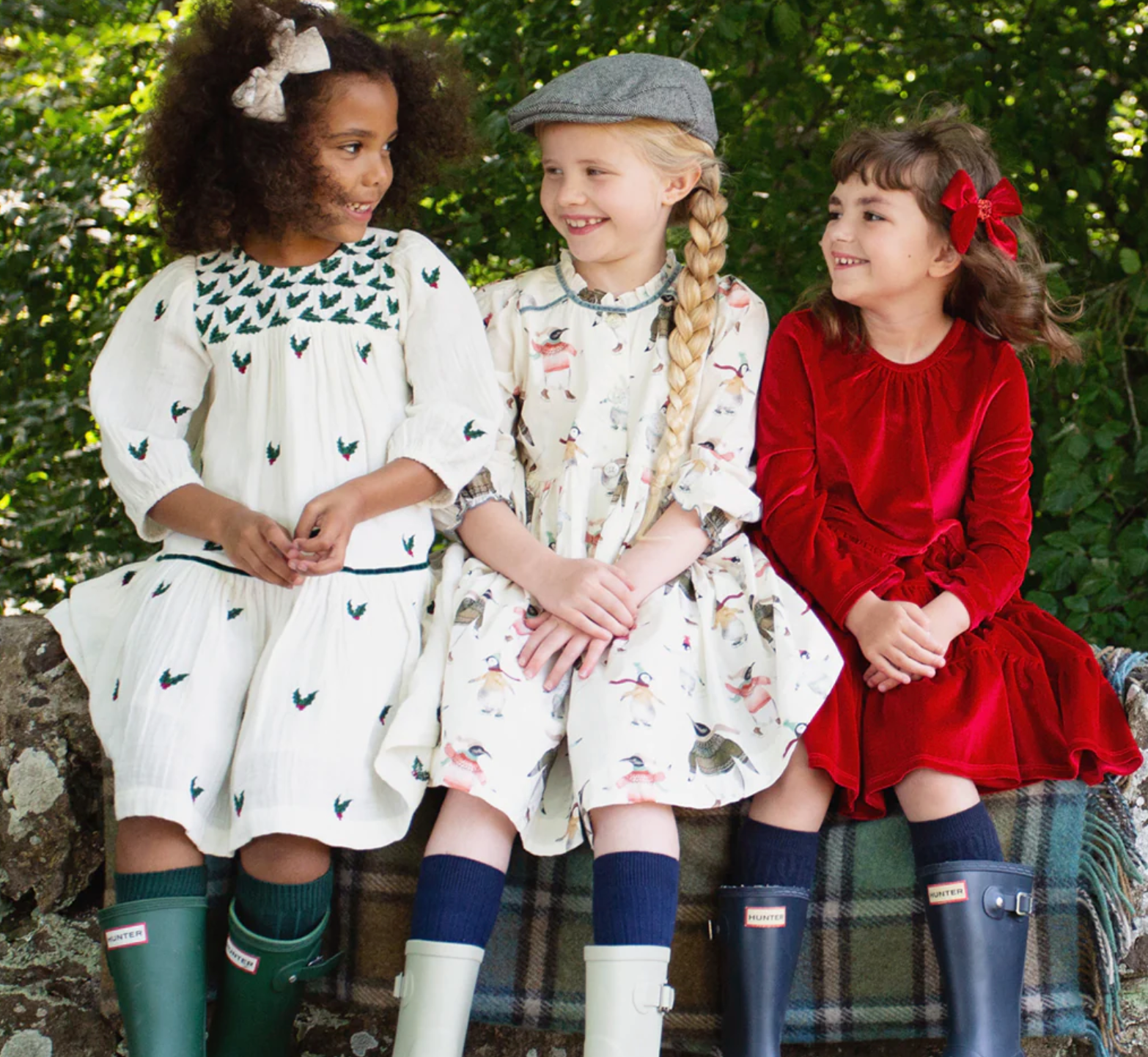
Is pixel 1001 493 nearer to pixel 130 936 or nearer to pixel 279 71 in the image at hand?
pixel 279 71

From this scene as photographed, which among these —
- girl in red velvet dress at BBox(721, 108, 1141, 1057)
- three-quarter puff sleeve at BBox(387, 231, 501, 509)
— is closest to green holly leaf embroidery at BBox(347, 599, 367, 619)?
three-quarter puff sleeve at BBox(387, 231, 501, 509)

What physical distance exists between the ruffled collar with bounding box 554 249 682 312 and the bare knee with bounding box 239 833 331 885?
0.98m

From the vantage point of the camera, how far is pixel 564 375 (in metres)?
2.10

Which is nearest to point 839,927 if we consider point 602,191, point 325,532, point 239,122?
point 325,532

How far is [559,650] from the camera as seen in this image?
188cm

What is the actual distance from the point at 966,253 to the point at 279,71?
113 cm

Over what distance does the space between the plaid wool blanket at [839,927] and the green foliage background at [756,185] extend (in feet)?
3.23

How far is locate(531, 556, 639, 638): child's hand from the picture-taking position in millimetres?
1842

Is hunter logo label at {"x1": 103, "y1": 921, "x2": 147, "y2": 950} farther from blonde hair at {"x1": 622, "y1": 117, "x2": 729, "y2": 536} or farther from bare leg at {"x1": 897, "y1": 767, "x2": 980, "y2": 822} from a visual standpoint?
bare leg at {"x1": 897, "y1": 767, "x2": 980, "y2": 822}

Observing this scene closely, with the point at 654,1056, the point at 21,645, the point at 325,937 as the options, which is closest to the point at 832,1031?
the point at 654,1056

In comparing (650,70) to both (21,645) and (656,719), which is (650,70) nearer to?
(656,719)

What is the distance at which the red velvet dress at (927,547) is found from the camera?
1.81m

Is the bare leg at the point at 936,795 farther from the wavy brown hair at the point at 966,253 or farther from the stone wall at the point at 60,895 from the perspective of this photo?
the wavy brown hair at the point at 966,253

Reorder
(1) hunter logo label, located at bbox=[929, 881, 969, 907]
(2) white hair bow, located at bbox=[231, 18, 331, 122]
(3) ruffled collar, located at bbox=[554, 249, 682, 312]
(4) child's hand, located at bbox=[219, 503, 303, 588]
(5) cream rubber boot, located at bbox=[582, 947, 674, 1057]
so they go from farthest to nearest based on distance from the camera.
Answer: (3) ruffled collar, located at bbox=[554, 249, 682, 312] → (2) white hair bow, located at bbox=[231, 18, 331, 122] → (4) child's hand, located at bbox=[219, 503, 303, 588] → (1) hunter logo label, located at bbox=[929, 881, 969, 907] → (5) cream rubber boot, located at bbox=[582, 947, 674, 1057]
